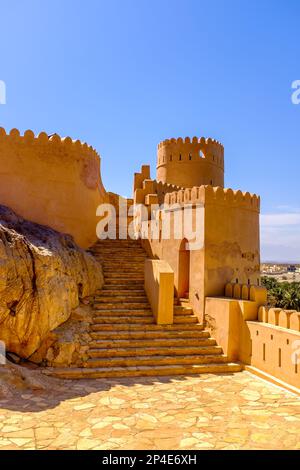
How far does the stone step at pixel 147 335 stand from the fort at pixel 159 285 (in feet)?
0.09

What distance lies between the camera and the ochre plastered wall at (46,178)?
12.0 metres

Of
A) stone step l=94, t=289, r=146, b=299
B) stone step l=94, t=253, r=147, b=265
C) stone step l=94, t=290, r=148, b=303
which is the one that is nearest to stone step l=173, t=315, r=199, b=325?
stone step l=94, t=290, r=148, b=303

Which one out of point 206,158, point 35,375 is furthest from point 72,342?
point 206,158

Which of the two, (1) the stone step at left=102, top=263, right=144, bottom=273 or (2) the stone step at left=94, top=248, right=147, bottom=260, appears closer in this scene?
(1) the stone step at left=102, top=263, right=144, bottom=273

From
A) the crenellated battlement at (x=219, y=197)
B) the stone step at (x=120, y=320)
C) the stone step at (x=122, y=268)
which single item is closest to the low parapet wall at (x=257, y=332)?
the stone step at (x=120, y=320)

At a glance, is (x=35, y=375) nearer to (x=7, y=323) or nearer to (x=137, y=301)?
(x=7, y=323)

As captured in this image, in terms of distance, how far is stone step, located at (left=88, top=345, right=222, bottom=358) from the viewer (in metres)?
8.71

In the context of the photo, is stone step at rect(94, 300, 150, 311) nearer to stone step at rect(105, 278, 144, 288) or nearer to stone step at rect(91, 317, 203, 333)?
stone step at rect(91, 317, 203, 333)

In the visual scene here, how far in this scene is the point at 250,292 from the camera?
31.0 ft

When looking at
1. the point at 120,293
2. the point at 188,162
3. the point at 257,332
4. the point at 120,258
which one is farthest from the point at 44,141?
the point at 188,162

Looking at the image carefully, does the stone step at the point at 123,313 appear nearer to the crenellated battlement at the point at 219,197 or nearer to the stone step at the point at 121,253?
the crenellated battlement at the point at 219,197

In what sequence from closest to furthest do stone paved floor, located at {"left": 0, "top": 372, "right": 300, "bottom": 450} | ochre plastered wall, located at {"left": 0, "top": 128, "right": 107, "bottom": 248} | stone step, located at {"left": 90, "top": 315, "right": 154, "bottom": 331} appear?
stone paved floor, located at {"left": 0, "top": 372, "right": 300, "bottom": 450} < stone step, located at {"left": 90, "top": 315, "right": 154, "bottom": 331} < ochre plastered wall, located at {"left": 0, "top": 128, "right": 107, "bottom": 248}

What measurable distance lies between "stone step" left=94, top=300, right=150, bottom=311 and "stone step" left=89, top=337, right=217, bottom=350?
1.49 metres

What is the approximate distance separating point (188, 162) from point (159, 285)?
14.9 meters
